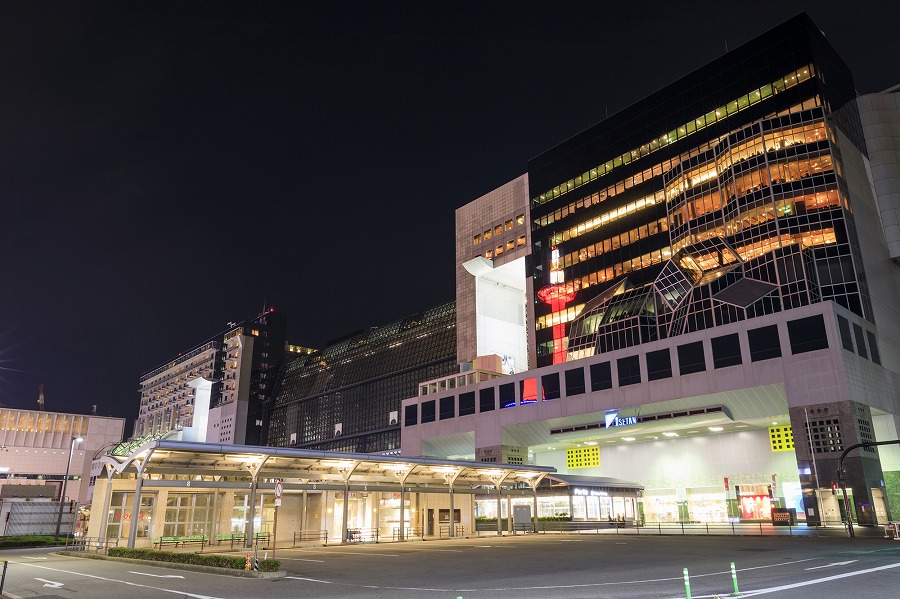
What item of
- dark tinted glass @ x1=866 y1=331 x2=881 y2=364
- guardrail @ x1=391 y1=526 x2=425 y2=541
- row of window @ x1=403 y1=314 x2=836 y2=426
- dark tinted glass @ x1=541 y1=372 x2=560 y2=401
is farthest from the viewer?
dark tinted glass @ x1=541 y1=372 x2=560 y2=401

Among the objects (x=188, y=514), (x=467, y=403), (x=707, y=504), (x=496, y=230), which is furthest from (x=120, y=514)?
(x=496, y=230)

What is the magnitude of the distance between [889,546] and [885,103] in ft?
235

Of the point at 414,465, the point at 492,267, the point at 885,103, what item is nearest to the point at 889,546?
the point at 414,465

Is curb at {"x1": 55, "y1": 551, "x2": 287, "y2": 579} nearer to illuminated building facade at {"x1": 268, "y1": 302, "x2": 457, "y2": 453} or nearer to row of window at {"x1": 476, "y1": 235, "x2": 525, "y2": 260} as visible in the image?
row of window at {"x1": 476, "y1": 235, "x2": 525, "y2": 260}

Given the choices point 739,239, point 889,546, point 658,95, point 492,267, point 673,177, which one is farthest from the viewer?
point 492,267

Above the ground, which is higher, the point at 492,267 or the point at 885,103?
the point at 885,103

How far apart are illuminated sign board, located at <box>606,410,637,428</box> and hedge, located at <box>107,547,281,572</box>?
55.4 meters

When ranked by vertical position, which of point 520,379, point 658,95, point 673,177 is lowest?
point 520,379

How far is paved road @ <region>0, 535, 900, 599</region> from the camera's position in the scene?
17078 millimetres

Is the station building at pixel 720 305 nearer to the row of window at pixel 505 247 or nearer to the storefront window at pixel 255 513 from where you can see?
the row of window at pixel 505 247

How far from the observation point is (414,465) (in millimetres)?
44875

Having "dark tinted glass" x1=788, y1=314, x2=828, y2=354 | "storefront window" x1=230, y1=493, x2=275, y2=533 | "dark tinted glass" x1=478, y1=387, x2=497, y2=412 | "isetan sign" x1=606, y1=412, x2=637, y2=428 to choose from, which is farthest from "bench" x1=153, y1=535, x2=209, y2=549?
"dark tinted glass" x1=478, y1=387, x2=497, y2=412

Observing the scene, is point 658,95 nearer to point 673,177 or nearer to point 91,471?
point 673,177

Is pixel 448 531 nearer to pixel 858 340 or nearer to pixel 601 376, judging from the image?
pixel 601 376
